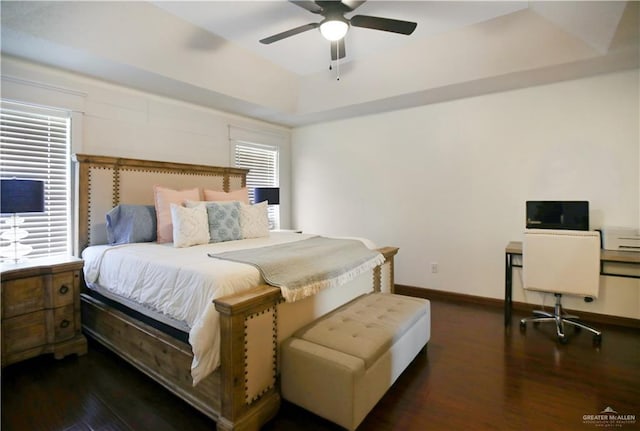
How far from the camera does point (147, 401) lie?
1.91 meters

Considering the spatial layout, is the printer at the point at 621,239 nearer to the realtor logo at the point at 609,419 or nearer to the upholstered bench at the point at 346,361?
the realtor logo at the point at 609,419

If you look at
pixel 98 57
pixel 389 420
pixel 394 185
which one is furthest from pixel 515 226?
pixel 98 57

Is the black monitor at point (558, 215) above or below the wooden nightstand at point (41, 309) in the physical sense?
above

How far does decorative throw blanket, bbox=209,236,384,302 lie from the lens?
1870 millimetres

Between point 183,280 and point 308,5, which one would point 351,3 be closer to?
point 308,5

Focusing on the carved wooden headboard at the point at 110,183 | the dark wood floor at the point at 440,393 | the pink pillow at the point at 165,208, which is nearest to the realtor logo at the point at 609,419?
the dark wood floor at the point at 440,393

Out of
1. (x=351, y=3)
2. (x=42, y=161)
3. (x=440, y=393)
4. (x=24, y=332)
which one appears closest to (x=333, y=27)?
(x=351, y=3)

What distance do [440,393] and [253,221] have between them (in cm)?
212

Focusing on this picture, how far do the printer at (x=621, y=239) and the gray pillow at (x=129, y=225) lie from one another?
4114mm

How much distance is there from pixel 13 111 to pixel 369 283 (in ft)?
10.8

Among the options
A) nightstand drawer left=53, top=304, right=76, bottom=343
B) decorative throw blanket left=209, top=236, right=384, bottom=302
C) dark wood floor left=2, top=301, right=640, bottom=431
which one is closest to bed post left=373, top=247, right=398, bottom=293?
decorative throw blanket left=209, top=236, right=384, bottom=302

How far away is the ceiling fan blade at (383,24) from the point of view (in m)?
2.30

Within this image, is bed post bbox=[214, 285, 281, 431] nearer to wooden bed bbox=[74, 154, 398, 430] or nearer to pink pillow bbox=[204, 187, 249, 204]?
wooden bed bbox=[74, 154, 398, 430]

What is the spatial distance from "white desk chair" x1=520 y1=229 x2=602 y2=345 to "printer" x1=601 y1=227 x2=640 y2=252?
48 cm
